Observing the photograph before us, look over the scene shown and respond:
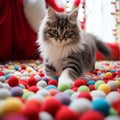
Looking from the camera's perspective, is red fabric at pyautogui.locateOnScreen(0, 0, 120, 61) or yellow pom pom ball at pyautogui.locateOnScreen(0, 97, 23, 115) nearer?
yellow pom pom ball at pyautogui.locateOnScreen(0, 97, 23, 115)

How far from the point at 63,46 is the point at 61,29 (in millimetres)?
110

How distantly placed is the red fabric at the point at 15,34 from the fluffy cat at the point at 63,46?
0.98m

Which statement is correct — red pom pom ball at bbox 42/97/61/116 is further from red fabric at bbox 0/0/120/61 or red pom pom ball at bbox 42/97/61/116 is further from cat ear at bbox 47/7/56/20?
red fabric at bbox 0/0/120/61

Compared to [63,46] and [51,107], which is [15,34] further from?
[51,107]

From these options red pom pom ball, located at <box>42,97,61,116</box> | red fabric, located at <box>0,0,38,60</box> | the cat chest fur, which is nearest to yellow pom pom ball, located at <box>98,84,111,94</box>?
red pom pom ball, located at <box>42,97,61,116</box>

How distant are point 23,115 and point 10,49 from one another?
2.04 meters

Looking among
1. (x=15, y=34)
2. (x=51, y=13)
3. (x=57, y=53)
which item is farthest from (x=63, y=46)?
(x=15, y=34)

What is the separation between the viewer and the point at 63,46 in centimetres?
154

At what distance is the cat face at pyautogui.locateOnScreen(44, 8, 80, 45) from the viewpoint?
1496 mm

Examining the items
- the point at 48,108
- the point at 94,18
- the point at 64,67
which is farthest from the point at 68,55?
the point at 94,18

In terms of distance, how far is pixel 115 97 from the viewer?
826mm

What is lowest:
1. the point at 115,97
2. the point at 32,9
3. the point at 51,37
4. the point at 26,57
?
the point at 26,57

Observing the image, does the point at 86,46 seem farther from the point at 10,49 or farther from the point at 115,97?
the point at 10,49

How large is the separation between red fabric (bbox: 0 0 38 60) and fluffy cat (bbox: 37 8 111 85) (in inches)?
38.6
